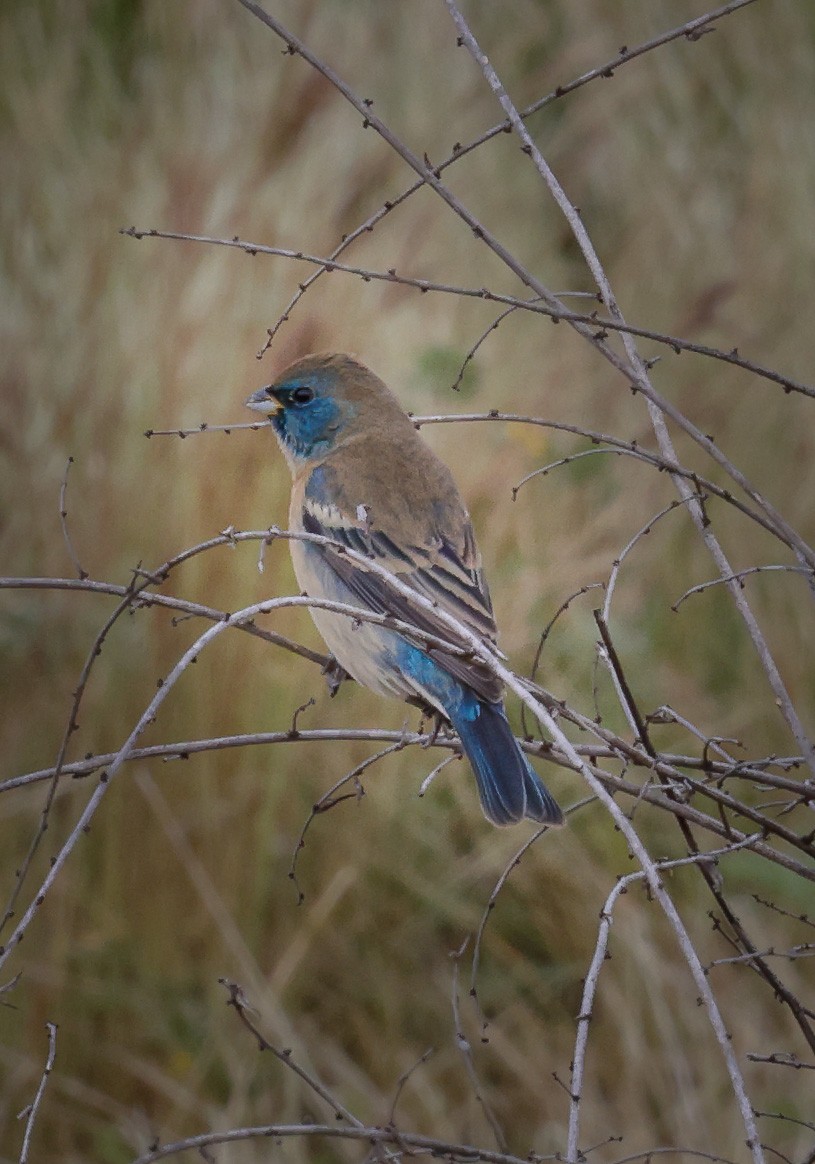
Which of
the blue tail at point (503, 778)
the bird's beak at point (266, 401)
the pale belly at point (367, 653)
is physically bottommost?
the blue tail at point (503, 778)

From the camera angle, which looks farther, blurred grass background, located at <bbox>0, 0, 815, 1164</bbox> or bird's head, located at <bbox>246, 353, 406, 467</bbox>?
blurred grass background, located at <bbox>0, 0, 815, 1164</bbox>

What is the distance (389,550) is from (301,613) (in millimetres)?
1058

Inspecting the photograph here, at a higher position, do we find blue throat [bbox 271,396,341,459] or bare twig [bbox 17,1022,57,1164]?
blue throat [bbox 271,396,341,459]

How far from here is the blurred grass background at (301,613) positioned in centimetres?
376

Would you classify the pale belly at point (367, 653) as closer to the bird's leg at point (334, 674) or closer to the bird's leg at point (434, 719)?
the bird's leg at point (434, 719)

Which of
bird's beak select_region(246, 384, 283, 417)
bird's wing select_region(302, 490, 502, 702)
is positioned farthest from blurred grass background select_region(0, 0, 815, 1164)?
bird's wing select_region(302, 490, 502, 702)

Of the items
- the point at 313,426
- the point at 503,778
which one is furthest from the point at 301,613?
the point at 503,778

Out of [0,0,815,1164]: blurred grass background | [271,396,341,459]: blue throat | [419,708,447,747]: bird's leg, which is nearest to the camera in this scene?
[419,708,447,747]: bird's leg

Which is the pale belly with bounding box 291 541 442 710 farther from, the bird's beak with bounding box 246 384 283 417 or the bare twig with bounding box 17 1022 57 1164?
the bare twig with bounding box 17 1022 57 1164

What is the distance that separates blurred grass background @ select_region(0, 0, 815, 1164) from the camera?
3756 millimetres

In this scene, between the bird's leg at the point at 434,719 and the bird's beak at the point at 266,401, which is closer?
the bird's leg at the point at 434,719

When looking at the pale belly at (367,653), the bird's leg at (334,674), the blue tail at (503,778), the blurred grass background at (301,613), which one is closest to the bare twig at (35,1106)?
the blue tail at (503,778)

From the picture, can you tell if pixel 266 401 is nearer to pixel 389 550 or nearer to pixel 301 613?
pixel 389 550

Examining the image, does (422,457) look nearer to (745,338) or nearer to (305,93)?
(305,93)
